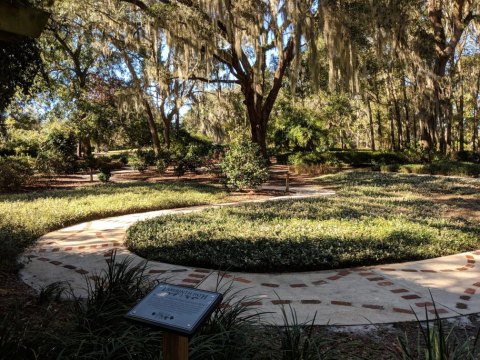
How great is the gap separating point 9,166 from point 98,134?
28.1 feet

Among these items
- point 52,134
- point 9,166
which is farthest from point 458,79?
point 9,166

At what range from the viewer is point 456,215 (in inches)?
342

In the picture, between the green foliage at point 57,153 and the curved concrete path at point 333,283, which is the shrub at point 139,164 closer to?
the green foliage at point 57,153

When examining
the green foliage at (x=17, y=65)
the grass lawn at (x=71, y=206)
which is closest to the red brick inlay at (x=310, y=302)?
the grass lawn at (x=71, y=206)

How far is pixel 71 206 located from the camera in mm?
9258

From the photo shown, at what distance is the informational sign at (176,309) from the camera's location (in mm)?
1611

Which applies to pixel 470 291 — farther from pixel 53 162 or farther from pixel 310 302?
pixel 53 162

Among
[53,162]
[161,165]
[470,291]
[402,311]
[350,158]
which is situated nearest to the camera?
[402,311]

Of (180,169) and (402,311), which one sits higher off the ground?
(180,169)

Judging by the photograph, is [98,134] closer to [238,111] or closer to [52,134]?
[52,134]

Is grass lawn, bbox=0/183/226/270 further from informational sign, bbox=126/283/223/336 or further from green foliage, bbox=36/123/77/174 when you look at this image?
green foliage, bbox=36/123/77/174

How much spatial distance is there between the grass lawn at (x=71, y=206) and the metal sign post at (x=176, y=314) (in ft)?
12.5

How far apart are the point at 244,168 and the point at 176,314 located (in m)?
11.1

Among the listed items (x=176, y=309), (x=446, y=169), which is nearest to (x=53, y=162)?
(x=176, y=309)
